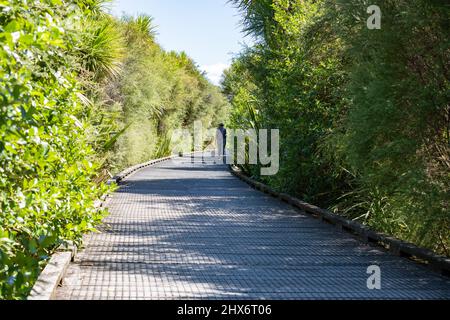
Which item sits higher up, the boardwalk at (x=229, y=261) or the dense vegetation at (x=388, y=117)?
the dense vegetation at (x=388, y=117)

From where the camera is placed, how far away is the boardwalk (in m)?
5.89

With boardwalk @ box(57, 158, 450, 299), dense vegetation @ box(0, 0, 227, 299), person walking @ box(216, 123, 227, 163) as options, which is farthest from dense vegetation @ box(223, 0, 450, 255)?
person walking @ box(216, 123, 227, 163)

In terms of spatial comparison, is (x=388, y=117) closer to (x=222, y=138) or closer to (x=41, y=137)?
(x=41, y=137)


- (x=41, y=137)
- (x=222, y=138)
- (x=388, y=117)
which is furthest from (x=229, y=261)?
(x=222, y=138)

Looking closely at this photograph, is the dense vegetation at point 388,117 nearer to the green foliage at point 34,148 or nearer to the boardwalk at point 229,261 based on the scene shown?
the boardwalk at point 229,261

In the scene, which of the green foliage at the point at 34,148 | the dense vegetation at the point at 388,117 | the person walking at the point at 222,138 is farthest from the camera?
the person walking at the point at 222,138

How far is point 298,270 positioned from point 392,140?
199cm

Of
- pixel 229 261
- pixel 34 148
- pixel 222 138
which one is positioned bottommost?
pixel 229 261

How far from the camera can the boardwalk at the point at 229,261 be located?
5.89 metres

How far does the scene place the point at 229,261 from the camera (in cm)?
734

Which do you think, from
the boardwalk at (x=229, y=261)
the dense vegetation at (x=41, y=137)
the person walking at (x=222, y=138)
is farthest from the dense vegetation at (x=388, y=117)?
the person walking at (x=222, y=138)
